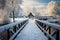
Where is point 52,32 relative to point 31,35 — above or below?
above

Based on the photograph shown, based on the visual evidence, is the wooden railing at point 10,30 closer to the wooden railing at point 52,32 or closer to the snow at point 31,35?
the snow at point 31,35

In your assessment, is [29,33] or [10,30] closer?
[10,30]

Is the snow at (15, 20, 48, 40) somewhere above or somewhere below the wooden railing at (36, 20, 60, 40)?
below

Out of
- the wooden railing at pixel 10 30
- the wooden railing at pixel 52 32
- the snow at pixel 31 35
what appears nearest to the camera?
the wooden railing at pixel 10 30

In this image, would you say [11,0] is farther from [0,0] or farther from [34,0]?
[34,0]

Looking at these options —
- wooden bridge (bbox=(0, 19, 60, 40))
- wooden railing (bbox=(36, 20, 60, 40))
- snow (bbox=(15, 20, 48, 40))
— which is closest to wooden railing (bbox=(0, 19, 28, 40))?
wooden bridge (bbox=(0, 19, 60, 40))

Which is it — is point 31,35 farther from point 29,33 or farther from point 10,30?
point 10,30

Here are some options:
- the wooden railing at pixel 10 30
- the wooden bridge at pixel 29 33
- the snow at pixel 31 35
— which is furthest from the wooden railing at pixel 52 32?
the wooden railing at pixel 10 30

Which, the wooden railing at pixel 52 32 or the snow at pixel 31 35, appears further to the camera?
the snow at pixel 31 35

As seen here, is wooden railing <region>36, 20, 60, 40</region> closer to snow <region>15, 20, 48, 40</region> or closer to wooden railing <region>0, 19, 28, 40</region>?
snow <region>15, 20, 48, 40</region>

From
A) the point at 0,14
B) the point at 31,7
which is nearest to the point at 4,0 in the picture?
the point at 0,14

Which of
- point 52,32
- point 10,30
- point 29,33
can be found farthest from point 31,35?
point 52,32

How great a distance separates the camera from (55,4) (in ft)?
286

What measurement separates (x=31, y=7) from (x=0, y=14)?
263 feet
